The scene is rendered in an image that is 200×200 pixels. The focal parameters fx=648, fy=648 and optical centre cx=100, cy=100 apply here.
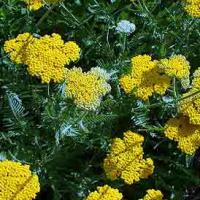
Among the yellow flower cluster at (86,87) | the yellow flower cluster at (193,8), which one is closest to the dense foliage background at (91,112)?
the yellow flower cluster at (86,87)

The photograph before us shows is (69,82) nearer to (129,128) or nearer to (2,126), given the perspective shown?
(129,128)

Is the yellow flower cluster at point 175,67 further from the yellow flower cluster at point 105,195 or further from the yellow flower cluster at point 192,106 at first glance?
the yellow flower cluster at point 105,195

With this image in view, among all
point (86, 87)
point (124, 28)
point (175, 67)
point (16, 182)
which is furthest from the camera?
point (124, 28)

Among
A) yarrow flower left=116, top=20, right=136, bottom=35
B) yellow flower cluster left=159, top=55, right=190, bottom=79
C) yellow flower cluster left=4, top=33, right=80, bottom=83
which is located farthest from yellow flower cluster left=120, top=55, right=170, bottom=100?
yellow flower cluster left=4, top=33, right=80, bottom=83

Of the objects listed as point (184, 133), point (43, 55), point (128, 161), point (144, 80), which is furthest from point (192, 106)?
point (43, 55)

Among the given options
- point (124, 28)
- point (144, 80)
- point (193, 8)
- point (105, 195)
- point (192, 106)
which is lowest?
point (105, 195)

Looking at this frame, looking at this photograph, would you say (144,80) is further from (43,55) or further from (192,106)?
(43,55)
